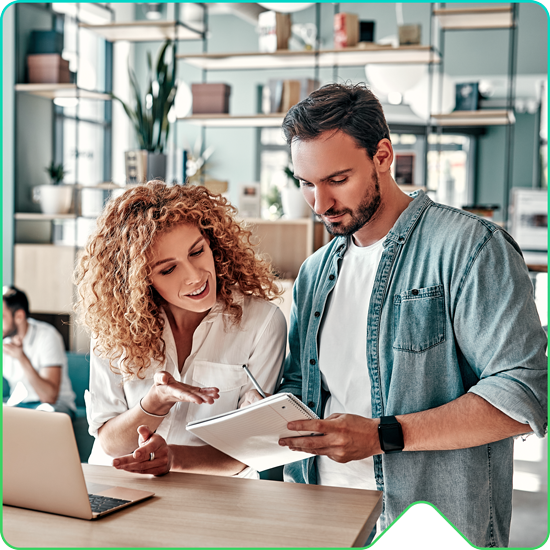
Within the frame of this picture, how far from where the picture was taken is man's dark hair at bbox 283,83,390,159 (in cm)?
144

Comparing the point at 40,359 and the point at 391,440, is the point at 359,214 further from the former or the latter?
the point at 40,359

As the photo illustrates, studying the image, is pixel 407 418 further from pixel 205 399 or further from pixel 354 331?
pixel 205 399

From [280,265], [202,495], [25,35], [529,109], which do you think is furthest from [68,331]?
[529,109]

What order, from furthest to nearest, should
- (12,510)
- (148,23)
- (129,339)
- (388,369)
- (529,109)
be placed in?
(529,109) → (148,23) → (129,339) → (388,369) → (12,510)

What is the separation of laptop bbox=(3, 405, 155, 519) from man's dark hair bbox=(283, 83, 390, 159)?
786mm

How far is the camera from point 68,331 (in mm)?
4879

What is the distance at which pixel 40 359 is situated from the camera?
3492 mm

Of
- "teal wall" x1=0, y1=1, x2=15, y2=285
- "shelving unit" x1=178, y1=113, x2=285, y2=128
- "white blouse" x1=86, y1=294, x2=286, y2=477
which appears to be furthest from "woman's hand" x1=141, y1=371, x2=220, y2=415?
"teal wall" x1=0, y1=1, x2=15, y2=285

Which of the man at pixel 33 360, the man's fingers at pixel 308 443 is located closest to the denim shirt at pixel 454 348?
the man's fingers at pixel 308 443

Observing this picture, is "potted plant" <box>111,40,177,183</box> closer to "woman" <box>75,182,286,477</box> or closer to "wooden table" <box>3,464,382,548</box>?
"woman" <box>75,182,286,477</box>

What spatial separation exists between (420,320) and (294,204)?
9.78ft

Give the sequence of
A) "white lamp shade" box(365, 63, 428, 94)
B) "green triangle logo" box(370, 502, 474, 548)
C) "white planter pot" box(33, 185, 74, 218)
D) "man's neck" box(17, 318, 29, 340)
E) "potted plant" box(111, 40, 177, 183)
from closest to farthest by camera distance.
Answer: "green triangle logo" box(370, 502, 474, 548)
"man's neck" box(17, 318, 29, 340)
"potted plant" box(111, 40, 177, 183)
"white lamp shade" box(365, 63, 428, 94)
"white planter pot" box(33, 185, 74, 218)

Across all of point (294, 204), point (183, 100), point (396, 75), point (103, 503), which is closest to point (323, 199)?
point (103, 503)

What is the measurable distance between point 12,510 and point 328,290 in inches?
32.1
